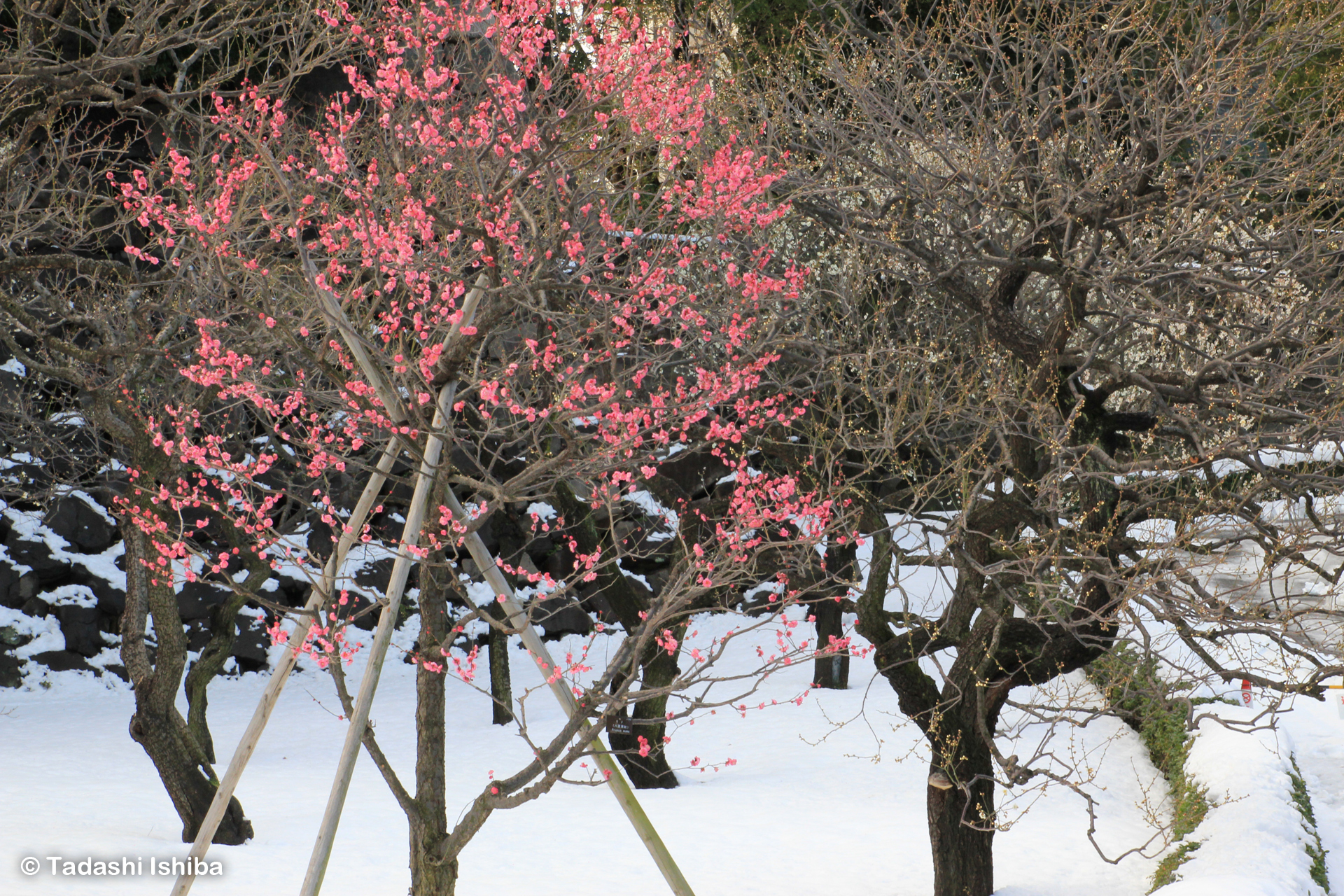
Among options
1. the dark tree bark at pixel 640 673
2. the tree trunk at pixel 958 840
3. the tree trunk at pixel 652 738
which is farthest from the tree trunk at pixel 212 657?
the tree trunk at pixel 958 840

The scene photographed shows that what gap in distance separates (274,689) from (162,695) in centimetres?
287

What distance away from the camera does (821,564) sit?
7.58 meters

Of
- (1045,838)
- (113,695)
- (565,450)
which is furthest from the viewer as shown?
(113,695)

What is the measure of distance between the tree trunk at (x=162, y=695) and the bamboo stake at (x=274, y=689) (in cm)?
237

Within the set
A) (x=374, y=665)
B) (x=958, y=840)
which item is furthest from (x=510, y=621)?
(x=958, y=840)

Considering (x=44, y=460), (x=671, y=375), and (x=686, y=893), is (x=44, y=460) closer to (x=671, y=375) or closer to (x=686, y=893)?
(x=671, y=375)

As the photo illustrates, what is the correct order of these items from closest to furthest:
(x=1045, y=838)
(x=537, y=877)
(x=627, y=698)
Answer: (x=627, y=698), (x=537, y=877), (x=1045, y=838)

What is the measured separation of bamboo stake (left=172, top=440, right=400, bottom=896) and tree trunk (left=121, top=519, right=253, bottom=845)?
7.76 feet

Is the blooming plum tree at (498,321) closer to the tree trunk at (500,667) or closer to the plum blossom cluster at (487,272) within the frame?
the plum blossom cluster at (487,272)

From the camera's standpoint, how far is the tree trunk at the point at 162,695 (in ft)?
27.0

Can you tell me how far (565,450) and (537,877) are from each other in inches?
190

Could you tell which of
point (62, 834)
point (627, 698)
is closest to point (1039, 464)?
point (627, 698)

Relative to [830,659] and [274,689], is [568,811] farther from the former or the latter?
[830,659]

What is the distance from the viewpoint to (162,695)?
8250 millimetres
